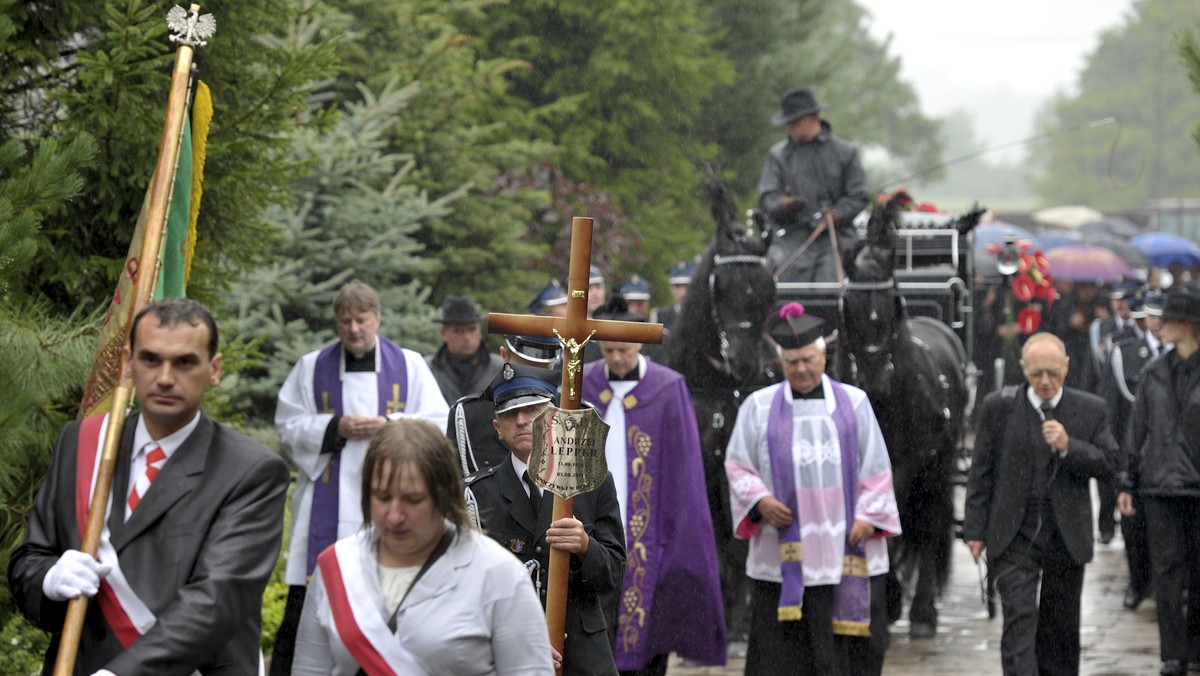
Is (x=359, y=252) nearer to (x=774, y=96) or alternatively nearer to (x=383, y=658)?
(x=383, y=658)

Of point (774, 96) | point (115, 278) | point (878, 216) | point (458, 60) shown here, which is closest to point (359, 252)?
point (458, 60)

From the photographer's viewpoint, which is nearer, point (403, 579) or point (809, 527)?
A: point (403, 579)

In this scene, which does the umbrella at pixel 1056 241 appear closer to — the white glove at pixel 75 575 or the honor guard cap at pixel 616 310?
the honor guard cap at pixel 616 310

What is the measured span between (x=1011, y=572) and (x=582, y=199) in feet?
34.0

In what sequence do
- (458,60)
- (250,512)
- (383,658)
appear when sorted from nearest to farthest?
(383,658)
(250,512)
(458,60)

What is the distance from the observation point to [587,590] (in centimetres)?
555

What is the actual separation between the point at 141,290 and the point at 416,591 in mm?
1717

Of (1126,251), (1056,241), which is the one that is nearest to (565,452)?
(1056,241)

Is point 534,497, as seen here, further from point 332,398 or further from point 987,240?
point 987,240

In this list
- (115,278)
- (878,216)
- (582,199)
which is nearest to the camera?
(115,278)

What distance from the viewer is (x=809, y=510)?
841 cm

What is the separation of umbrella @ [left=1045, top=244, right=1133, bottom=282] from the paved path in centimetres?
945

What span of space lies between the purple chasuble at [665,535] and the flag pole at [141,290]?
130 inches

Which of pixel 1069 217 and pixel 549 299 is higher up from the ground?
pixel 1069 217
